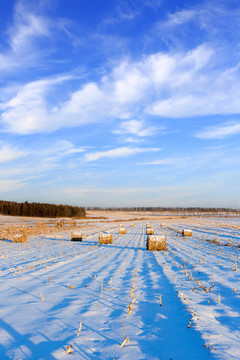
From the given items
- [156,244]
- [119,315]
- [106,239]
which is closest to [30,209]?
[106,239]

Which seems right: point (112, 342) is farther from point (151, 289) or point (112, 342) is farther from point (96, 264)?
point (96, 264)

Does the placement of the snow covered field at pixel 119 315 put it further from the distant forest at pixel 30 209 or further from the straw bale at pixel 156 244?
the distant forest at pixel 30 209

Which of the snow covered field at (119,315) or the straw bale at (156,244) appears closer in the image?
the snow covered field at (119,315)

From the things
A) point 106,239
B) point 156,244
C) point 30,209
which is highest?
point 30,209

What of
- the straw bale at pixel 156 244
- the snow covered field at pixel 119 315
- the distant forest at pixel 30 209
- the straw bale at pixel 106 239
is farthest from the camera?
the distant forest at pixel 30 209

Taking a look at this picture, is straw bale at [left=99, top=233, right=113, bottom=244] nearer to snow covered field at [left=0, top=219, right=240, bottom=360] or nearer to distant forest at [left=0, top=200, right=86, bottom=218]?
snow covered field at [left=0, top=219, right=240, bottom=360]

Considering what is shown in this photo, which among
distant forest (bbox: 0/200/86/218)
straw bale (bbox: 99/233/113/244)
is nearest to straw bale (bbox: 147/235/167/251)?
straw bale (bbox: 99/233/113/244)

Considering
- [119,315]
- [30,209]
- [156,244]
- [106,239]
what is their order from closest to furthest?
[119,315], [156,244], [106,239], [30,209]

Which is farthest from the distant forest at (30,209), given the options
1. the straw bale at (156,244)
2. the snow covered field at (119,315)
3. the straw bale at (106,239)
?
the snow covered field at (119,315)

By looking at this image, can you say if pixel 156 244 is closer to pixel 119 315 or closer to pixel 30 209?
pixel 119 315

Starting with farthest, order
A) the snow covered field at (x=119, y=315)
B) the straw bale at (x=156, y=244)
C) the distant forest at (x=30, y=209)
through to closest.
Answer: the distant forest at (x=30, y=209) < the straw bale at (x=156, y=244) < the snow covered field at (x=119, y=315)

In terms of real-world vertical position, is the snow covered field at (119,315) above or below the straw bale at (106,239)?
above

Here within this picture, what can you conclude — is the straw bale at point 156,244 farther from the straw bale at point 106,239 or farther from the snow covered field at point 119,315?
the snow covered field at point 119,315

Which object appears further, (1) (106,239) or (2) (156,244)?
(1) (106,239)
